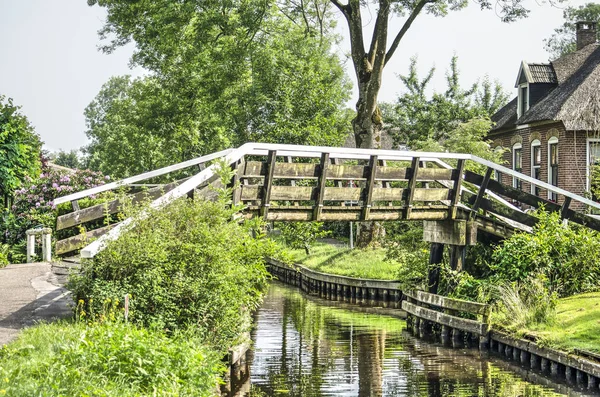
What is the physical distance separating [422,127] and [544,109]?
1288 centimetres

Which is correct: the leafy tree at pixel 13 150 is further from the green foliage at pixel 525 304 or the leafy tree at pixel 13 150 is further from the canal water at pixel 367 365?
the green foliage at pixel 525 304

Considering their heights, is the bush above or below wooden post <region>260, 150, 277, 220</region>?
below

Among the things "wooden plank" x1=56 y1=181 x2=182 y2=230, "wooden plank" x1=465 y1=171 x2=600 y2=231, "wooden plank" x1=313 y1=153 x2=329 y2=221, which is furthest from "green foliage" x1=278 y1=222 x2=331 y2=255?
"wooden plank" x1=56 y1=181 x2=182 y2=230

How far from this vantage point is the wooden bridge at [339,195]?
13.7m

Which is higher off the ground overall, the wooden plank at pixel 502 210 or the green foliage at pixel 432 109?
the green foliage at pixel 432 109

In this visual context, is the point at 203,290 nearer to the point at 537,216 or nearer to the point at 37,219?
the point at 537,216

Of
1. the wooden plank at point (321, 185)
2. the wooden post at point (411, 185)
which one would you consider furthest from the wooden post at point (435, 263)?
the wooden plank at point (321, 185)

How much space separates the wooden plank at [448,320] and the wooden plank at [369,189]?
3.07 metres

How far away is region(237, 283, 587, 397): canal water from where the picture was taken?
48.2ft

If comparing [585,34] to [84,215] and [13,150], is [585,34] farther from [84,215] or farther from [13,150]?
[84,215]

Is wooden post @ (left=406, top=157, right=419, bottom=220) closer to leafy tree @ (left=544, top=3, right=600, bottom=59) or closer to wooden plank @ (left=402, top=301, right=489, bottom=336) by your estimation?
wooden plank @ (left=402, top=301, right=489, bottom=336)

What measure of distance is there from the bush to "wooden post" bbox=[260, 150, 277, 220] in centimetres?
288

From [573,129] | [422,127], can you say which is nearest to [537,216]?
[573,129]

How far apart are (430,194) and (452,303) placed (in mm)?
2562
